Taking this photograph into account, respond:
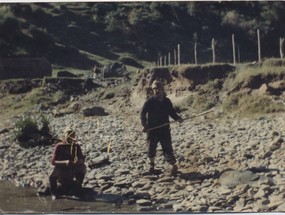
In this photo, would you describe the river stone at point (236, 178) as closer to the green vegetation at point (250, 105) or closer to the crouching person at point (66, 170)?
the green vegetation at point (250, 105)

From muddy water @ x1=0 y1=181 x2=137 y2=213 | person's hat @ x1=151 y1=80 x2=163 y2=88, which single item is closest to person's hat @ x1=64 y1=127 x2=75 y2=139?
muddy water @ x1=0 y1=181 x2=137 y2=213

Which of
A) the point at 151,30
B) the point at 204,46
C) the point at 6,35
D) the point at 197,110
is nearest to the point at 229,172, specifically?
the point at 197,110

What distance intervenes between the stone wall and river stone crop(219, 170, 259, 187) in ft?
Result: 9.05

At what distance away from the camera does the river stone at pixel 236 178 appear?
269 inches

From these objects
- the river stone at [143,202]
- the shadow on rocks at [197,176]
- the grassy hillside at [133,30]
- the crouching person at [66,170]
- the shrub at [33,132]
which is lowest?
the river stone at [143,202]

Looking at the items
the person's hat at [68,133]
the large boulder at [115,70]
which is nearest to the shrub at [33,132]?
the person's hat at [68,133]

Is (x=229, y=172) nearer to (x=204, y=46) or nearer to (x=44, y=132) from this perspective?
(x=204, y=46)

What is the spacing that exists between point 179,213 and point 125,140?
4.94ft

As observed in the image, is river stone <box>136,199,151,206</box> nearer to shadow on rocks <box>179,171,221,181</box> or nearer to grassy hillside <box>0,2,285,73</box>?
shadow on rocks <box>179,171,221,181</box>

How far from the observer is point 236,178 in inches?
272

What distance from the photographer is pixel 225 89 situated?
777cm

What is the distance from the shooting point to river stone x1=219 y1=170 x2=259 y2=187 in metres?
6.83

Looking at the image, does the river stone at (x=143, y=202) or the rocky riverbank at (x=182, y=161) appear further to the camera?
the rocky riverbank at (x=182, y=161)

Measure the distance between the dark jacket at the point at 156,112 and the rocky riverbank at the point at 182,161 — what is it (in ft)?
0.63
